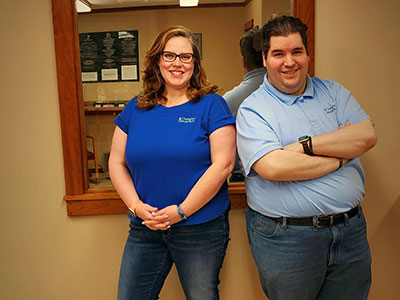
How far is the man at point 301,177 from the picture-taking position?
1352mm

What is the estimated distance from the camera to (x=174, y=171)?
4.88 ft

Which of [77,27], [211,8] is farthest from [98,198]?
[211,8]

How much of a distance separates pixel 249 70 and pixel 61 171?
1135 millimetres

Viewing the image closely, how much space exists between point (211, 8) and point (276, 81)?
0.80 metres

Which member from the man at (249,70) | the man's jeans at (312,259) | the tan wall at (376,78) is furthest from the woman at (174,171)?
the tan wall at (376,78)

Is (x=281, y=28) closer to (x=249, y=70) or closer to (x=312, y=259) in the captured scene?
(x=249, y=70)

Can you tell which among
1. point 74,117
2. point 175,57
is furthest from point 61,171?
point 175,57

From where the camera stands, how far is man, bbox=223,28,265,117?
192cm

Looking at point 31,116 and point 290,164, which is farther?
point 31,116

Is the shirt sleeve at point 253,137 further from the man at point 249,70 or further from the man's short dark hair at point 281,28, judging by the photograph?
the man at point 249,70

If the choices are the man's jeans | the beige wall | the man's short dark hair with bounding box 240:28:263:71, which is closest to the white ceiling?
the beige wall

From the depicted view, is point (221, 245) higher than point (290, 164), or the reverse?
point (290, 164)

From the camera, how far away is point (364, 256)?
1451mm

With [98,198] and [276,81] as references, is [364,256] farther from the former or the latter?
[98,198]
